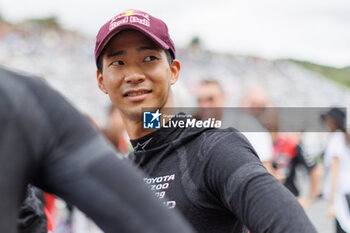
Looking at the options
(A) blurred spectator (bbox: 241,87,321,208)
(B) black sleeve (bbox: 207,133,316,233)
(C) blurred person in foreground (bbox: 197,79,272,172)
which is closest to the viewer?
(B) black sleeve (bbox: 207,133,316,233)

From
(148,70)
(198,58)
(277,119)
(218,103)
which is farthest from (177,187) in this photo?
(198,58)

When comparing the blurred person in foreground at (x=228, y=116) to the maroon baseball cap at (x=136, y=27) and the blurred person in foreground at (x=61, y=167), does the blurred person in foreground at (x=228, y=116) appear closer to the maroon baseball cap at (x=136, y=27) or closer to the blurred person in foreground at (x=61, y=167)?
the maroon baseball cap at (x=136, y=27)

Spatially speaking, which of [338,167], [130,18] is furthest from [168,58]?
[338,167]

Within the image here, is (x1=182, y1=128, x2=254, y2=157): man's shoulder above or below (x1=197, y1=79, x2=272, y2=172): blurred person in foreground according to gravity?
below

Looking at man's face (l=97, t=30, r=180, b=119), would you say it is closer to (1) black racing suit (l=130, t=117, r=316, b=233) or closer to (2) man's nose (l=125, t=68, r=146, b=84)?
(2) man's nose (l=125, t=68, r=146, b=84)

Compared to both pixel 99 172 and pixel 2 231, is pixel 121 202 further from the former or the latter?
pixel 2 231

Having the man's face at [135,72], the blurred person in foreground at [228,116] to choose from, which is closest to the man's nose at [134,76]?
the man's face at [135,72]

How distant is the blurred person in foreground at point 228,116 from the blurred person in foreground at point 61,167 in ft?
7.24

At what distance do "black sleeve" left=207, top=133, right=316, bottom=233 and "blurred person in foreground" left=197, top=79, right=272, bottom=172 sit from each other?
1821mm

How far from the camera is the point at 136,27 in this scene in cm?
116

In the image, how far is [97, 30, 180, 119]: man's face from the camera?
3.97ft

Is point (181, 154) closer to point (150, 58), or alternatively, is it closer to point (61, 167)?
point (150, 58)

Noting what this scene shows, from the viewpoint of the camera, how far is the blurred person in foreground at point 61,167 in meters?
0.58

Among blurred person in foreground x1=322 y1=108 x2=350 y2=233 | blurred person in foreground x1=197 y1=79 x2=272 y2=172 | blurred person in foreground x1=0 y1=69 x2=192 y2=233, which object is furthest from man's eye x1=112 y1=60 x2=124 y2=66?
blurred person in foreground x1=322 y1=108 x2=350 y2=233
